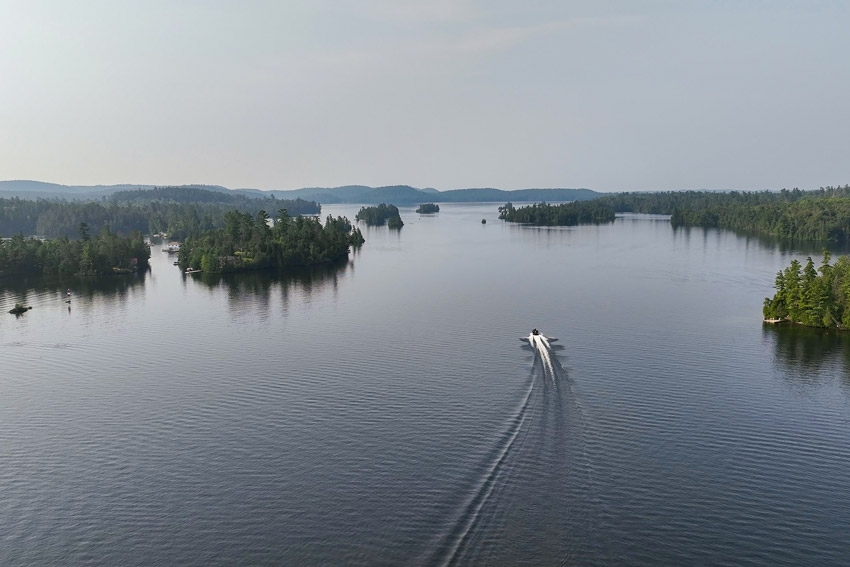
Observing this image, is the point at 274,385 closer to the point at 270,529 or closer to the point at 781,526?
the point at 270,529

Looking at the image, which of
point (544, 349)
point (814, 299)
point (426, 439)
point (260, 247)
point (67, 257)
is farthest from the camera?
point (260, 247)

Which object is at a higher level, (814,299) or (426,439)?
(814,299)

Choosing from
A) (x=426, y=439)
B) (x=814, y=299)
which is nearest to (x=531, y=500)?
(x=426, y=439)

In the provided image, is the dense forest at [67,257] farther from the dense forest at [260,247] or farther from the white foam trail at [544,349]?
the white foam trail at [544,349]

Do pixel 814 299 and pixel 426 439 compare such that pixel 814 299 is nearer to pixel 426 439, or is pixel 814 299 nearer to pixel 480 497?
pixel 426 439

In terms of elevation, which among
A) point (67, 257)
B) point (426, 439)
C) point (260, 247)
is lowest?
point (426, 439)

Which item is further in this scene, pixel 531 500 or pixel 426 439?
pixel 426 439
